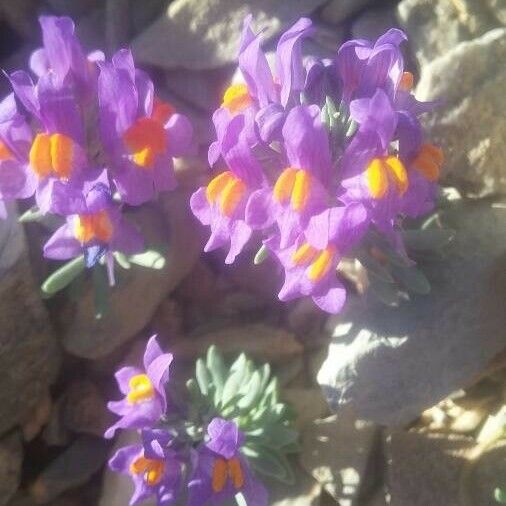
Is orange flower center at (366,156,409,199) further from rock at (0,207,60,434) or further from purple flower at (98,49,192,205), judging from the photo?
rock at (0,207,60,434)

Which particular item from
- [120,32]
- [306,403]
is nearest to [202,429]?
[306,403]

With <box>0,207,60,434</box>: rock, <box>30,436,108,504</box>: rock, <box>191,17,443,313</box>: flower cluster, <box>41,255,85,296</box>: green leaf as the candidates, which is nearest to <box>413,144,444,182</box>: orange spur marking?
<box>191,17,443,313</box>: flower cluster

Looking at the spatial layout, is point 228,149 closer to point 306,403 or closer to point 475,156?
point 475,156

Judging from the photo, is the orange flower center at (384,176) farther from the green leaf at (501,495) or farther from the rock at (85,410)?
the rock at (85,410)

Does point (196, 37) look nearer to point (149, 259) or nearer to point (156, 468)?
point (149, 259)

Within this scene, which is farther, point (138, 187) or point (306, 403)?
point (306, 403)

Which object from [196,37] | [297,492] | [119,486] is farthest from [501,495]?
[196,37]

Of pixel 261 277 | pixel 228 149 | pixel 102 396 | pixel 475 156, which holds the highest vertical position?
pixel 228 149
